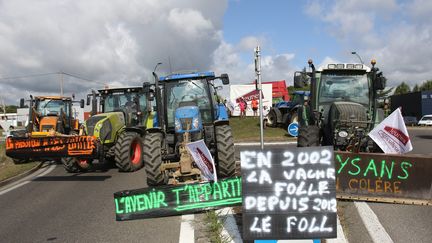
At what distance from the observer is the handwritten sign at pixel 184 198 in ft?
19.5

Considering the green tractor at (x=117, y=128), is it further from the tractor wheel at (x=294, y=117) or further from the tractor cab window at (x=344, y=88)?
the tractor wheel at (x=294, y=117)

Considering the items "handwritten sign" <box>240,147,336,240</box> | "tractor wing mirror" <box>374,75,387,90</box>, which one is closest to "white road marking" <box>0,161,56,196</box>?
"handwritten sign" <box>240,147,336,240</box>

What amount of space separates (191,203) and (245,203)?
198 cm

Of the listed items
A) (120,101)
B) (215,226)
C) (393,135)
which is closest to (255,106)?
(120,101)

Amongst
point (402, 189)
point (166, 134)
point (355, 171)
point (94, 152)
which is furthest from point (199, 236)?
point (94, 152)

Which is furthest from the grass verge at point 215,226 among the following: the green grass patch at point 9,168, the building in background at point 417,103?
the building in background at point 417,103

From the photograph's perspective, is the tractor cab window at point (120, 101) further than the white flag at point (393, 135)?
Yes

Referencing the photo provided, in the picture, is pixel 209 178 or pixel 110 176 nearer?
pixel 209 178

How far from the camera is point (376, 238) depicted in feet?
16.0

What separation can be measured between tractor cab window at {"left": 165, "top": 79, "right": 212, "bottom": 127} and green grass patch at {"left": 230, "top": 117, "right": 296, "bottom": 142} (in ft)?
32.3

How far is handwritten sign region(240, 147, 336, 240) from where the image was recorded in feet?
13.8

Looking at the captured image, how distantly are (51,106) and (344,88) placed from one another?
10.7m

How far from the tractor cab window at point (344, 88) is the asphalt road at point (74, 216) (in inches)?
205

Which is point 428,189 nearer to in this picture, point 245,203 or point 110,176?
point 245,203
